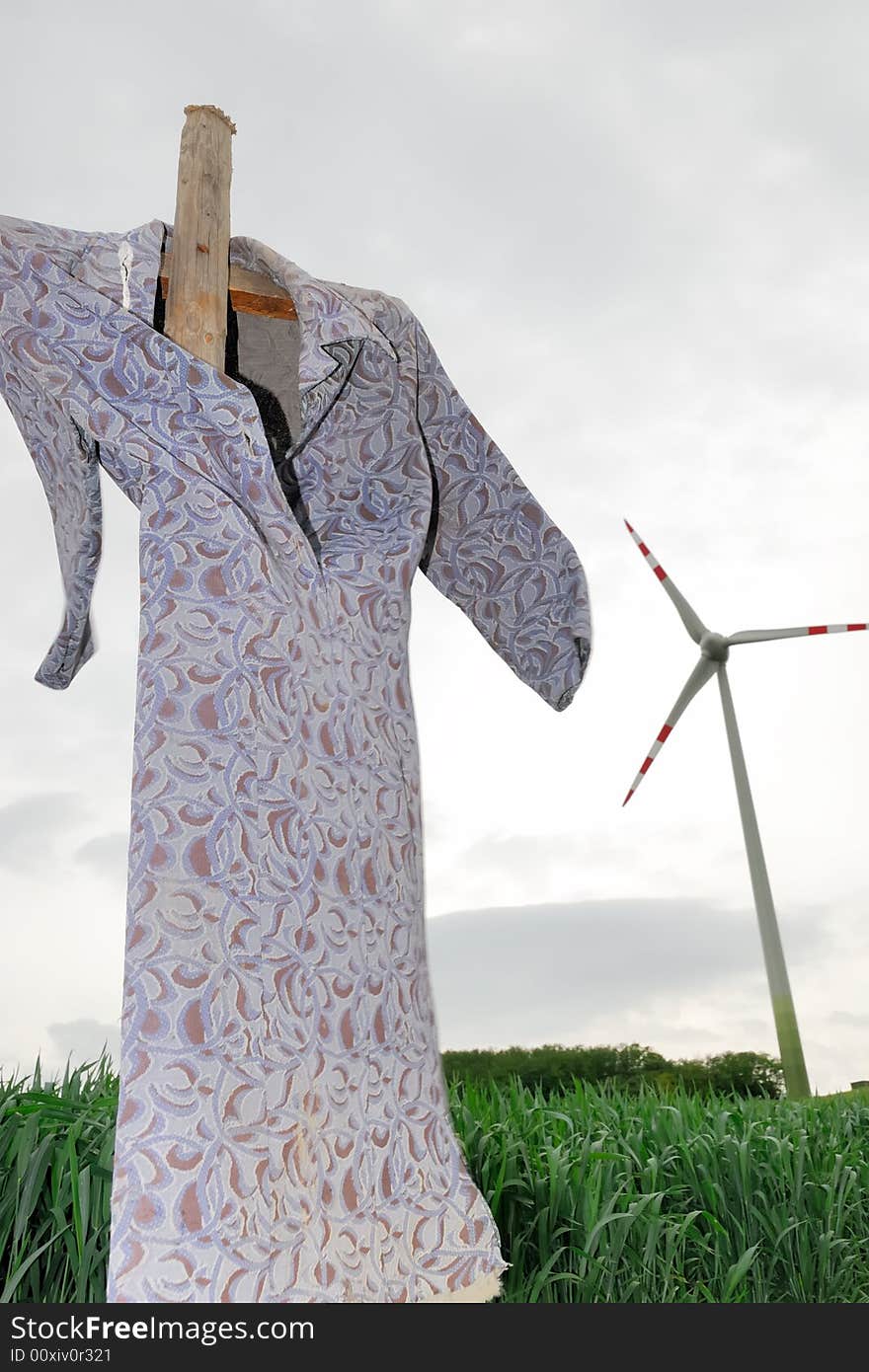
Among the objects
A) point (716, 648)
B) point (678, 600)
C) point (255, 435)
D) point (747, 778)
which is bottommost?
point (255, 435)

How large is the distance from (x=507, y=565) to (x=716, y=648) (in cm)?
863

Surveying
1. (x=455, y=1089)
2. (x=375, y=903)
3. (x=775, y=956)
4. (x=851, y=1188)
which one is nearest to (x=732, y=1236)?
(x=851, y=1188)

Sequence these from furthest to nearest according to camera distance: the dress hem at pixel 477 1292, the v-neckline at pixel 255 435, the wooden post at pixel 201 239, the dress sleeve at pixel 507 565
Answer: the dress sleeve at pixel 507 565, the wooden post at pixel 201 239, the v-neckline at pixel 255 435, the dress hem at pixel 477 1292

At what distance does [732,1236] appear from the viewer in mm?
3248

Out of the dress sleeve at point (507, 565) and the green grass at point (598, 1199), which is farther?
the dress sleeve at point (507, 565)

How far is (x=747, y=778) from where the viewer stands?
37.6 feet

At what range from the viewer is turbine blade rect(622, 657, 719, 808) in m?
10.8

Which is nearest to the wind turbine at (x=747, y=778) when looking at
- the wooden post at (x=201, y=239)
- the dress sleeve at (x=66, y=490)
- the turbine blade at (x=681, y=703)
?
the turbine blade at (x=681, y=703)

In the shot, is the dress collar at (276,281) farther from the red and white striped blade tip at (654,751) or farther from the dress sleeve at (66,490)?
the red and white striped blade tip at (654,751)

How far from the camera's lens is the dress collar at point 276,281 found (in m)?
2.24

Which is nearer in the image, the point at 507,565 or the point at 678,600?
the point at 507,565

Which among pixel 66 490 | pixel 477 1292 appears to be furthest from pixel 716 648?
pixel 477 1292

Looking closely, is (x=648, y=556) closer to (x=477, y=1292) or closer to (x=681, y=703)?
(x=681, y=703)

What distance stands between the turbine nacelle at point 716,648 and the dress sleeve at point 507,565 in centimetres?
856
